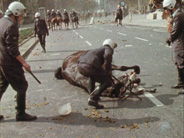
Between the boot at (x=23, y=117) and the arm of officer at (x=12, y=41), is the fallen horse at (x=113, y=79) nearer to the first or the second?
the boot at (x=23, y=117)

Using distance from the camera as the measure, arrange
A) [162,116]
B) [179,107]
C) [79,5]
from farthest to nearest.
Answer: [79,5] < [179,107] < [162,116]

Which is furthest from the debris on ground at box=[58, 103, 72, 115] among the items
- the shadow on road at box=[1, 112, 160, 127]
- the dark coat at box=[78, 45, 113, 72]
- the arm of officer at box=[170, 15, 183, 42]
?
the arm of officer at box=[170, 15, 183, 42]

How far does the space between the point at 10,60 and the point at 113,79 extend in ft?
6.93

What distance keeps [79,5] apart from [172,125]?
121 meters

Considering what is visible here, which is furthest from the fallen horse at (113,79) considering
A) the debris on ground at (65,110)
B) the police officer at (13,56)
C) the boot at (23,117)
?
the police officer at (13,56)

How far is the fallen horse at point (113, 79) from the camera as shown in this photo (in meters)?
5.36

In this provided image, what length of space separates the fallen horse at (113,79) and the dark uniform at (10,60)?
150cm

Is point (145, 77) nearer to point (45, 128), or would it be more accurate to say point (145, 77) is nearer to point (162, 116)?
point (162, 116)

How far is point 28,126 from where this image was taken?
4371 millimetres

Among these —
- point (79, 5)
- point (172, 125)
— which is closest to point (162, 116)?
point (172, 125)

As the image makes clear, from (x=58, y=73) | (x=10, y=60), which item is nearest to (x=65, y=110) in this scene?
(x=10, y=60)

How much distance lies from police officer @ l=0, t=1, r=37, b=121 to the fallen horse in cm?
149

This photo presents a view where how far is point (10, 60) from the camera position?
4352 mm

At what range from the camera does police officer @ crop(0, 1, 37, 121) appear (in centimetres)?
420
